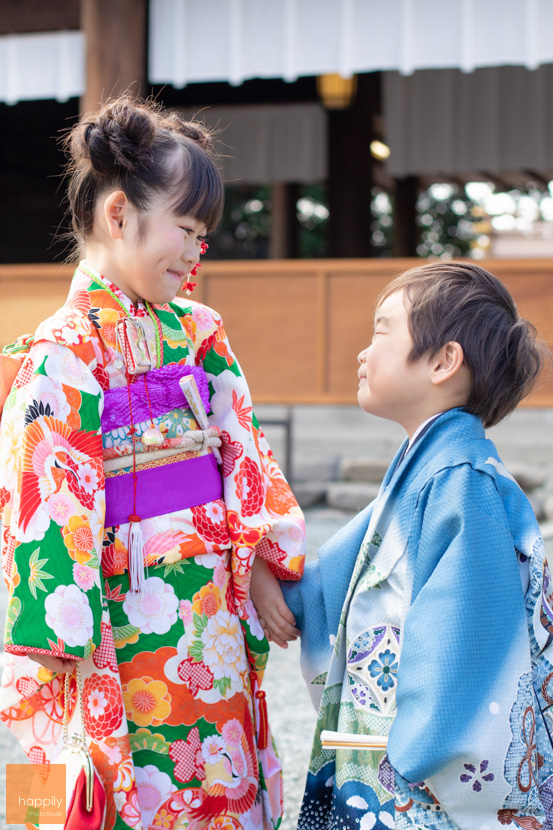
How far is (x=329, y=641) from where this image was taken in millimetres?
1684

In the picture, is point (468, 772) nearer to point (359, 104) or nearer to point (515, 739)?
point (515, 739)

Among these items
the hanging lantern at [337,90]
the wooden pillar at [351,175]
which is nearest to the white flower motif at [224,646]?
the wooden pillar at [351,175]

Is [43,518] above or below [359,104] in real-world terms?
below

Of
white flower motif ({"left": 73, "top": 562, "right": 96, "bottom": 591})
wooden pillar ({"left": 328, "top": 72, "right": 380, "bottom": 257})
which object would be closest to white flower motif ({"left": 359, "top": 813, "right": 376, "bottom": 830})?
white flower motif ({"left": 73, "top": 562, "right": 96, "bottom": 591})

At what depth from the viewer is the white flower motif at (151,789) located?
1.53 metres

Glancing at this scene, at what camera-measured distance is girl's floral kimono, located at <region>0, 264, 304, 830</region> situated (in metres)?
1.45

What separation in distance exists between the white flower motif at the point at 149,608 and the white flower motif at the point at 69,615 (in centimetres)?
12

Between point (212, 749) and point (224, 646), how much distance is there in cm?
19

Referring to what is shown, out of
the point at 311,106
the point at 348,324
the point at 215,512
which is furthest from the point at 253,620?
the point at 311,106

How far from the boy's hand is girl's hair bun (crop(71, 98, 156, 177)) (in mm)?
825

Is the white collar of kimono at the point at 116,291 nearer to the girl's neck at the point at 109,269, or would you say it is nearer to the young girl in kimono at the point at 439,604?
the girl's neck at the point at 109,269

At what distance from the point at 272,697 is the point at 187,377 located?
1.67 meters

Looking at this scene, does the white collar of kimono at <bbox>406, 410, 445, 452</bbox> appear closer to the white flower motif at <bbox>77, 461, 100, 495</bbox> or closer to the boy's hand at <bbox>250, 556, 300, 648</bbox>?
the boy's hand at <bbox>250, 556, 300, 648</bbox>

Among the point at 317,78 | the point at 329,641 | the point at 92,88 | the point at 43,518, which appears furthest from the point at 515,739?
the point at 317,78
